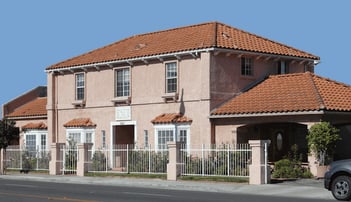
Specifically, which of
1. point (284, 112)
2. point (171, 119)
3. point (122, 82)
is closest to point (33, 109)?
point (122, 82)

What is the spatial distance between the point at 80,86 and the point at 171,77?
7.25 m

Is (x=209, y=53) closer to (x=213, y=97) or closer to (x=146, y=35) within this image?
(x=213, y=97)

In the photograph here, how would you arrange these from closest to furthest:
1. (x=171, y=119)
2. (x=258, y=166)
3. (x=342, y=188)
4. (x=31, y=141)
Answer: (x=342, y=188), (x=258, y=166), (x=171, y=119), (x=31, y=141)

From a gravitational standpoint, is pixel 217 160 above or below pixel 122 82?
below

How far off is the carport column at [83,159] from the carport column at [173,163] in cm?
594

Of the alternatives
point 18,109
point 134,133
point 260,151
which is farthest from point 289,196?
point 18,109

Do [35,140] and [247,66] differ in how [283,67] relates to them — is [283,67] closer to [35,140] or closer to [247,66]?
[247,66]

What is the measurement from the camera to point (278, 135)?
34719mm

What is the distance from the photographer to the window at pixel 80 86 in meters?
40.6

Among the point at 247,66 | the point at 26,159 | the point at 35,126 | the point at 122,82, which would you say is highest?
the point at 247,66

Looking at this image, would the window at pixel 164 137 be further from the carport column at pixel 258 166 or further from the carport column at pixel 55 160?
the carport column at pixel 258 166

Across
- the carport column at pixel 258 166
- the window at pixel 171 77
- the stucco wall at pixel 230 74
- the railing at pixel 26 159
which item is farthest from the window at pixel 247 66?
the railing at pixel 26 159

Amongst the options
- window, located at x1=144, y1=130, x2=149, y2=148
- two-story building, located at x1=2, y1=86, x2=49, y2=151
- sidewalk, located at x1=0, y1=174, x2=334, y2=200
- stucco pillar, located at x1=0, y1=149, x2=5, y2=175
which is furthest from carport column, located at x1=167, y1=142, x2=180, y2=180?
two-story building, located at x1=2, y1=86, x2=49, y2=151

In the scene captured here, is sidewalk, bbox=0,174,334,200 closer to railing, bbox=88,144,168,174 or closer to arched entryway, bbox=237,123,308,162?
railing, bbox=88,144,168,174
